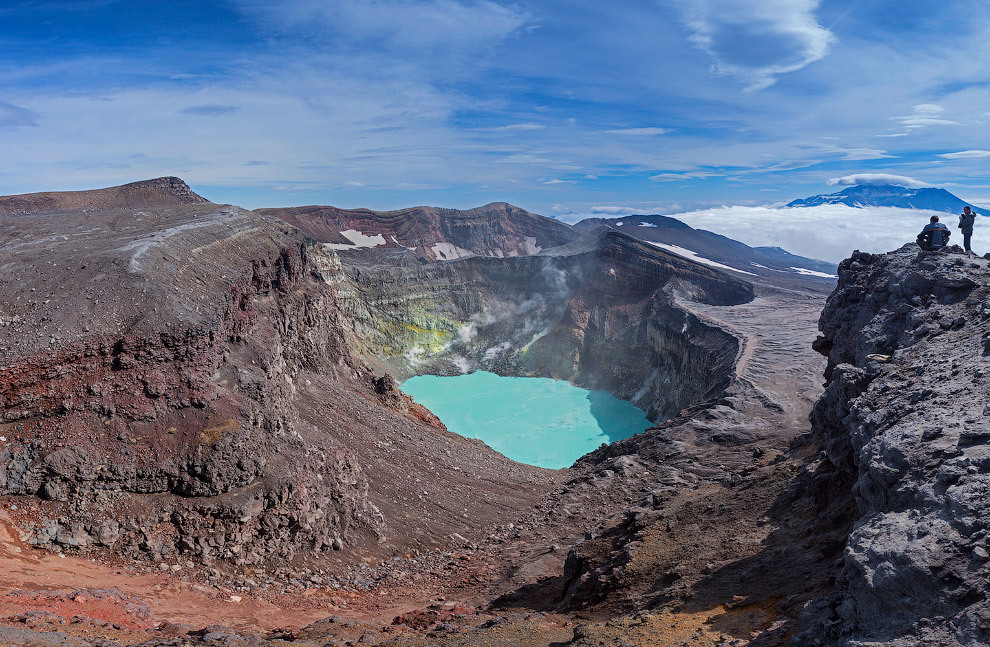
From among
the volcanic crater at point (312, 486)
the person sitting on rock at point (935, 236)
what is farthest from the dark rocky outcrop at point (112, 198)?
the person sitting on rock at point (935, 236)

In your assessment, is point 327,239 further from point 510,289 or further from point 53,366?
point 53,366

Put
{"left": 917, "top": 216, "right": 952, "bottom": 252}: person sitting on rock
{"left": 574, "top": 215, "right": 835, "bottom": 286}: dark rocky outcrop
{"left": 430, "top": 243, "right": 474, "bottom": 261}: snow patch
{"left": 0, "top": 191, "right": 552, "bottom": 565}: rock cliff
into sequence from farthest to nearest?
{"left": 430, "top": 243, "right": 474, "bottom": 261}: snow patch < {"left": 574, "top": 215, "right": 835, "bottom": 286}: dark rocky outcrop < {"left": 917, "top": 216, "right": 952, "bottom": 252}: person sitting on rock < {"left": 0, "top": 191, "right": 552, "bottom": 565}: rock cliff

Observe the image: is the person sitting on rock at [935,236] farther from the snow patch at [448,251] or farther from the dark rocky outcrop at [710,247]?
the snow patch at [448,251]

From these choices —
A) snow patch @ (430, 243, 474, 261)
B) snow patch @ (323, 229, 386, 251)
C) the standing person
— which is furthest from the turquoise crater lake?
snow patch @ (430, 243, 474, 261)

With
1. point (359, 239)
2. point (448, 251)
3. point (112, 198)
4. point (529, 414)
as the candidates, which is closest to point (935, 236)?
point (529, 414)

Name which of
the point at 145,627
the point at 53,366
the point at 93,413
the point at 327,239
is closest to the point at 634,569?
the point at 145,627

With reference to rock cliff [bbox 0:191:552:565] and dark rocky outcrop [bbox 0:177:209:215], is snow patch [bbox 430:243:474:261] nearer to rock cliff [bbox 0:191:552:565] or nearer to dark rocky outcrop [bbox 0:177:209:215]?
dark rocky outcrop [bbox 0:177:209:215]
